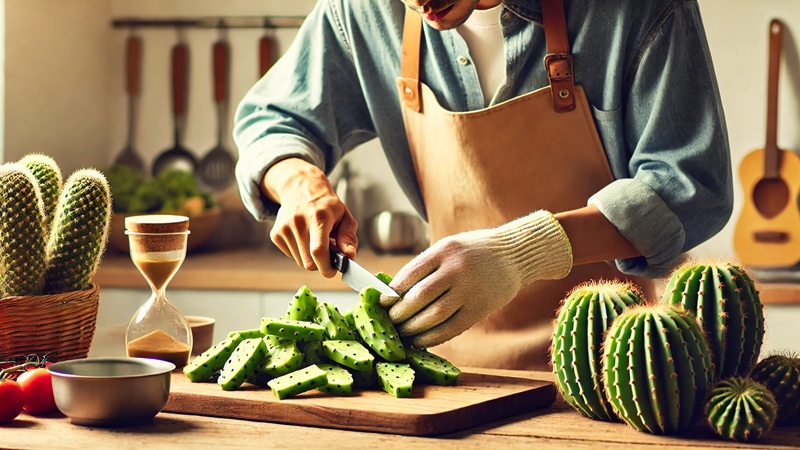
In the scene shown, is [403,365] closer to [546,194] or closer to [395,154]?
[546,194]

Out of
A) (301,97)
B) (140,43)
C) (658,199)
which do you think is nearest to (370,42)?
(301,97)

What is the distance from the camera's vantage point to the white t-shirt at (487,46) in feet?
6.14

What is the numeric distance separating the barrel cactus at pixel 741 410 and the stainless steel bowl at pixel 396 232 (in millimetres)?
2249

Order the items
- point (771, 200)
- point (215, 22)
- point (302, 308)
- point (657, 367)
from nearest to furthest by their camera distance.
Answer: point (657, 367)
point (302, 308)
point (771, 200)
point (215, 22)

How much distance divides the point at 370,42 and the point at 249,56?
1.87 meters

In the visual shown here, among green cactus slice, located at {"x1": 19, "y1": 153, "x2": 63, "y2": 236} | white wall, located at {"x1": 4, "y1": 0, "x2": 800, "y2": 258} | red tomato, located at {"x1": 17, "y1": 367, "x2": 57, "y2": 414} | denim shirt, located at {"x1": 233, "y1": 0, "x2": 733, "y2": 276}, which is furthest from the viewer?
white wall, located at {"x1": 4, "y1": 0, "x2": 800, "y2": 258}

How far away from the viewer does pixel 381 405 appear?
1331 millimetres

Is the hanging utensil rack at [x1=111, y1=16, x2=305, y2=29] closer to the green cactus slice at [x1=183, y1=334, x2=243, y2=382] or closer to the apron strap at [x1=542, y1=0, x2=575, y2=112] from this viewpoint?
the apron strap at [x1=542, y1=0, x2=575, y2=112]

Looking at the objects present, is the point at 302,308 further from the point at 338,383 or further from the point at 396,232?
the point at 396,232

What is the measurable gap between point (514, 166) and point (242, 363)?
2.27 feet

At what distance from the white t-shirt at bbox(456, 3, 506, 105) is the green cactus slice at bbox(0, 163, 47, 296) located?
81 cm

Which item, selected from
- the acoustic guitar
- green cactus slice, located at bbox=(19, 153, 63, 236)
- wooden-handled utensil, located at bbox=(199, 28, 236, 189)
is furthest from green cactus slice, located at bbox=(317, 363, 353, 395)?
wooden-handled utensil, located at bbox=(199, 28, 236, 189)

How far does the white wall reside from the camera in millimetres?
3385

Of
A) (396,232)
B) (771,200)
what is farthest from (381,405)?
(771,200)
